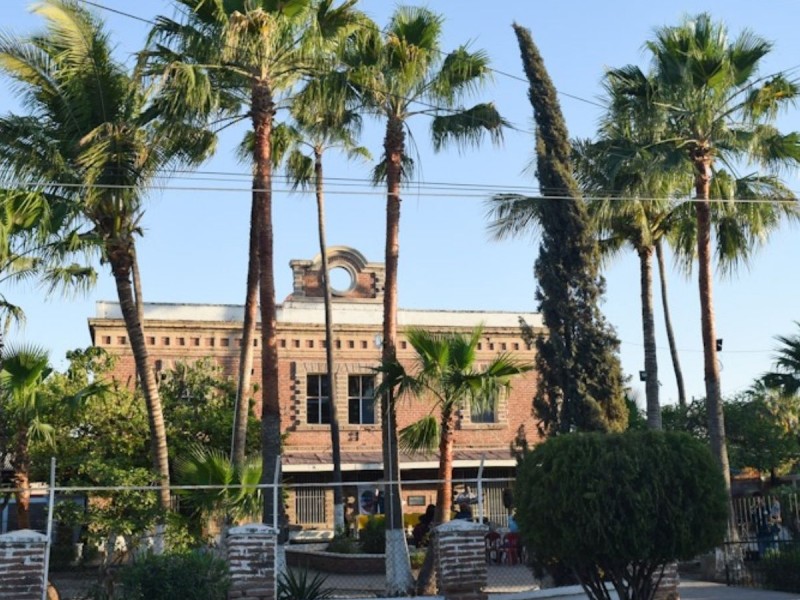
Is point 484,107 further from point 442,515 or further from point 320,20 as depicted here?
point 442,515

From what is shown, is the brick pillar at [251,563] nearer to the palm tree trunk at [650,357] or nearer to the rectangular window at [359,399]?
the palm tree trunk at [650,357]

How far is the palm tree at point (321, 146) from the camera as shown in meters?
19.5

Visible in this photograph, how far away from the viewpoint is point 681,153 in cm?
1989

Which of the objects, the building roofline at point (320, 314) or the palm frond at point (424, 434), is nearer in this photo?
the palm frond at point (424, 434)

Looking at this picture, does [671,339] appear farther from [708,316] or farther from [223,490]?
[223,490]

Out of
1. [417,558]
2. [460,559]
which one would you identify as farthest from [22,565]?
[417,558]

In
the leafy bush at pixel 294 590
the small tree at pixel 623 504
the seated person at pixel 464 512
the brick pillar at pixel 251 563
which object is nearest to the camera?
the brick pillar at pixel 251 563

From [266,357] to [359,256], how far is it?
1829 centimetres

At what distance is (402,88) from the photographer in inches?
770

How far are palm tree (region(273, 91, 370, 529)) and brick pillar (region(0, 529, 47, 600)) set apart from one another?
1019cm

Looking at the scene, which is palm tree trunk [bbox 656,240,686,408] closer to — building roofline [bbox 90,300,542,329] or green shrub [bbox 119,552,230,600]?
building roofline [bbox 90,300,542,329]

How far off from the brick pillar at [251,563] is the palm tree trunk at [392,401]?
4.35 meters

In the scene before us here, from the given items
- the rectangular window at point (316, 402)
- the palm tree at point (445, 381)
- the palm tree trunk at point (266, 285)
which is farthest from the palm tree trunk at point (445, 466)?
the rectangular window at point (316, 402)

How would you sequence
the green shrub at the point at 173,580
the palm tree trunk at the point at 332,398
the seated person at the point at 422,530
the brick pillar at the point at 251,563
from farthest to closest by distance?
the palm tree trunk at the point at 332,398 < the seated person at the point at 422,530 < the brick pillar at the point at 251,563 < the green shrub at the point at 173,580
